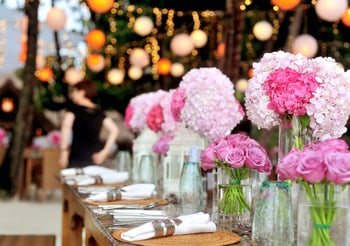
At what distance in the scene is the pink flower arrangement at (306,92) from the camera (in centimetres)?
231

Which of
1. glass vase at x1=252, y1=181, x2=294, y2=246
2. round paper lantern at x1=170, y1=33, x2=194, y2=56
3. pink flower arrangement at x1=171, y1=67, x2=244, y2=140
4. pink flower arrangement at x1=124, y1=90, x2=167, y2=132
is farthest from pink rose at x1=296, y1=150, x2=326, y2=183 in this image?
round paper lantern at x1=170, y1=33, x2=194, y2=56

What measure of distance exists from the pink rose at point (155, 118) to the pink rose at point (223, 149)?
1782 mm

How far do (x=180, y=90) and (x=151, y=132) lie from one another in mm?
1011

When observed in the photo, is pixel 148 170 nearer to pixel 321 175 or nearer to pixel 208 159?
pixel 208 159

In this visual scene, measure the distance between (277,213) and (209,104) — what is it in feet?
5.07

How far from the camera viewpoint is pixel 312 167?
5.46 ft

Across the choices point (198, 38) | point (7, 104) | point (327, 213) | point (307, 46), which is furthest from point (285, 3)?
point (7, 104)

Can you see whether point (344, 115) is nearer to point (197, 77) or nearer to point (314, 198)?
point (314, 198)

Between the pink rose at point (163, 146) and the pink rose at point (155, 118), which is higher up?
the pink rose at point (155, 118)

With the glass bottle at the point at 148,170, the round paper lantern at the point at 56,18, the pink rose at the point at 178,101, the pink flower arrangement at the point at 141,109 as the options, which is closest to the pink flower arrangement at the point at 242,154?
the pink rose at the point at 178,101

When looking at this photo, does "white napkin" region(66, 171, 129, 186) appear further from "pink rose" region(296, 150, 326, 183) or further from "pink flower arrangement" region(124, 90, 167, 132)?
"pink rose" region(296, 150, 326, 183)

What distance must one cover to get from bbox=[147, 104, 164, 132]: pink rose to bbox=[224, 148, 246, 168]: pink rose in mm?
1842

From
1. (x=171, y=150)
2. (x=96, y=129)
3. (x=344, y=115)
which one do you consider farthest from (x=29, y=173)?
(x=344, y=115)

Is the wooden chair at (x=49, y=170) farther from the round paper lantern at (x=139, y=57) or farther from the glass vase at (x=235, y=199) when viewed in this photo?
the glass vase at (x=235, y=199)
